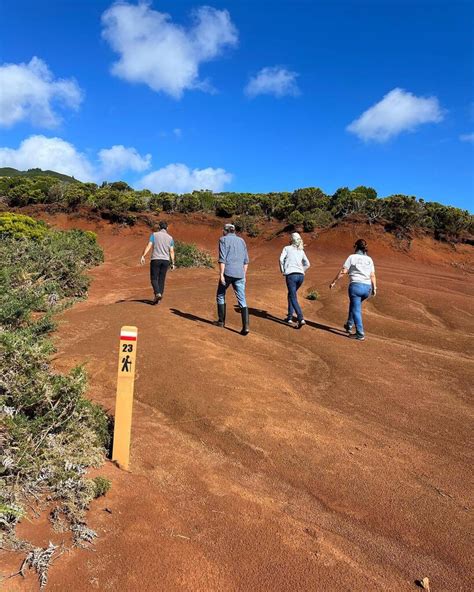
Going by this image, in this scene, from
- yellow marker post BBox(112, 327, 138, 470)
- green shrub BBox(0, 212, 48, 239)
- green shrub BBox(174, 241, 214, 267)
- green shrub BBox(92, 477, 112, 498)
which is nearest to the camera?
green shrub BBox(92, 477, 112, 498)

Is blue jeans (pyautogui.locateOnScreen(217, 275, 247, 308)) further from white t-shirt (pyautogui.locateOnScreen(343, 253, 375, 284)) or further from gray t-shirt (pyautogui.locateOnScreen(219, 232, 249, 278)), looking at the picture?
white t-shirt (pyautogui.locateOnScreen(343, 253, 375, 284))

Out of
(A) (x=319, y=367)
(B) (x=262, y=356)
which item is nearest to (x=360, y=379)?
(A) (x=319, y=367)

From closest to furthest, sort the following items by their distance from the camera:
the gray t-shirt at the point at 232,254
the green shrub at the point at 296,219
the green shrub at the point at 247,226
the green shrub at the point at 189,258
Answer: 1. the gray t-shirt at the point at 232,254
2. the green shrub at the point at 189,258
3. the green shrub at the point at 296,219
4. the green shrub at the point at 247,226

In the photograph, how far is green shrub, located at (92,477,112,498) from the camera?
3009 mm

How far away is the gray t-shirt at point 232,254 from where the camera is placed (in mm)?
7480

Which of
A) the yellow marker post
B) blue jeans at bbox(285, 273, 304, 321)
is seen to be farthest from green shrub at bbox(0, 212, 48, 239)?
the yellow marker post

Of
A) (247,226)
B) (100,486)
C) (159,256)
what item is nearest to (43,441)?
(100,486)

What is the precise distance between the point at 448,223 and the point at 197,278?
16.2 m

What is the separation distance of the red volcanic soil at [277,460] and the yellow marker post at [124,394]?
136 mm

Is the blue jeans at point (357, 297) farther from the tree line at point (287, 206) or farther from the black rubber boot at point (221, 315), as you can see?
the tree line at point (287, 206)

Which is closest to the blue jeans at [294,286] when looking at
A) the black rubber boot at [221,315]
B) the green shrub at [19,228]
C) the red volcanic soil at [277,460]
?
the red volcanic soil at [277,460]

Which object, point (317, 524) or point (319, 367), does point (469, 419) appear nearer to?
point (319, 367)

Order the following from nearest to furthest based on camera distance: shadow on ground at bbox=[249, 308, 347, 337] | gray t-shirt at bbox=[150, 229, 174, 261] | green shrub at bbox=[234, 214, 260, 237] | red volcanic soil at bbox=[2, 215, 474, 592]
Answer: red volcanic soil at bbox=[2, 215, 474, 592] → shadow on ground at bbox=[249, 308, 347, 337] → gray t-shirt at bbox=[150, 229, 174, 261] → green shrub at bbox=[234, 214, 260, 237]

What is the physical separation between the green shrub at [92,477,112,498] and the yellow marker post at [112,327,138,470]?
0.42 meters
